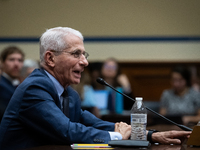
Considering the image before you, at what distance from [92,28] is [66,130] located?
6034 millimetres

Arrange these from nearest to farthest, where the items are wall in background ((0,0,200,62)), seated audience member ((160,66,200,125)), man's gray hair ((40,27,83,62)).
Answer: man's gray hair ((40,27,83,62)) → seated audience member ((160,66,200,125)) → wall in background ((0,0,200,62))

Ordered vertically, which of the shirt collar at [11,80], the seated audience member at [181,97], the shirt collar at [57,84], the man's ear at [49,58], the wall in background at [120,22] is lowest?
the seated audience member at [181,97]

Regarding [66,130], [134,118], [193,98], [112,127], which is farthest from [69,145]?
[193,98]

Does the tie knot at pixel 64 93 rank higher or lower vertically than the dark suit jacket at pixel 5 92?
higher

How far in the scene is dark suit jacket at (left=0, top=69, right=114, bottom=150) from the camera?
4.97ft

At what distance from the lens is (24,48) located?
7.47m

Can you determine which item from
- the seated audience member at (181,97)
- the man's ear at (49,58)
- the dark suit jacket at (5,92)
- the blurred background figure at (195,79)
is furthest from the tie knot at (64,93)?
the blurred background figure at (195,79)

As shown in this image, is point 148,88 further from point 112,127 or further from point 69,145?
point 69,145

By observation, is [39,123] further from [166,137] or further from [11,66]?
[11,66]

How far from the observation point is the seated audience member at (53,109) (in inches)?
60.1

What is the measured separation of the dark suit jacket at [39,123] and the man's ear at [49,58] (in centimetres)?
13

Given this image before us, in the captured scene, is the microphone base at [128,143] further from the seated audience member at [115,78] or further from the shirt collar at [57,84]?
the seated audience member at [115,78]

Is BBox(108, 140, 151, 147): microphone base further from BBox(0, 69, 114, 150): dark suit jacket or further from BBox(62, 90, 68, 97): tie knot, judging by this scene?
BBox(62, 90, 68, 97): tie knot

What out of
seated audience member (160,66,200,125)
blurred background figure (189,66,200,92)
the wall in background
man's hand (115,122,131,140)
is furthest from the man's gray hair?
the wall in background
